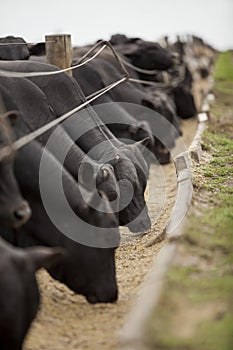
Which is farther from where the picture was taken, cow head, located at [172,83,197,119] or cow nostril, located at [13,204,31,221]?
cow head, located at [172,83,197,119]

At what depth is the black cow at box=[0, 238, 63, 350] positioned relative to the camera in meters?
3.49

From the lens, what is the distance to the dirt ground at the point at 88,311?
4.18m

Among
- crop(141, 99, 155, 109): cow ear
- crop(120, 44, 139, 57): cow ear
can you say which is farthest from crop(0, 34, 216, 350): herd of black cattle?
crop(120, 44, 139, 57): cow ear

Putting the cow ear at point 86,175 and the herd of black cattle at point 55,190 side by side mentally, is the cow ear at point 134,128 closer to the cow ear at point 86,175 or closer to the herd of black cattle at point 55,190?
the herd of black cattle at point 55,190

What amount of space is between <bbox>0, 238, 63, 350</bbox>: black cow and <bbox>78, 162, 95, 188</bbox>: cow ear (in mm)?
1182

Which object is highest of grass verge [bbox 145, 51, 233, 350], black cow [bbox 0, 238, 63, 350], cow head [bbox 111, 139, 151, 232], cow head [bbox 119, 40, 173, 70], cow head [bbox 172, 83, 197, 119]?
black cow [bbox 0, 238, 63, 350]

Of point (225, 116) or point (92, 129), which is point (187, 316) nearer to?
point (92, 129)

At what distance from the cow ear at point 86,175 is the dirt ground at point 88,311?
2.69 feet

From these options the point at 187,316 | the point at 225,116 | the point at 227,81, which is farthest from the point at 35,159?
the point at 227,81

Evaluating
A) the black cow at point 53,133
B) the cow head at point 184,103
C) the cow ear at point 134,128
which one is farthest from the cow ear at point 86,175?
the cow head at point 184,103

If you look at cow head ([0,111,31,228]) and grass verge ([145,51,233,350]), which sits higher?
cow head ([0,111,31,228])

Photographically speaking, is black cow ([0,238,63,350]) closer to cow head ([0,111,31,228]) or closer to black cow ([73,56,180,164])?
cow head ([0,111,31,228])

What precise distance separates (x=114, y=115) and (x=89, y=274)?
4199 mm

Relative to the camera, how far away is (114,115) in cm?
852
